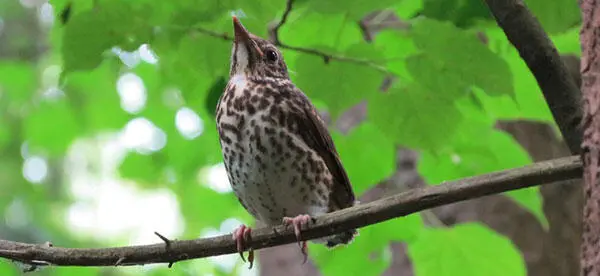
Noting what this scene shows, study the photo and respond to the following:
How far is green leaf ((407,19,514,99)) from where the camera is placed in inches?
62.9

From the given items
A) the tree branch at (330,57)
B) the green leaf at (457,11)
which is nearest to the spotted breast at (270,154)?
the tree branch at (330,57)

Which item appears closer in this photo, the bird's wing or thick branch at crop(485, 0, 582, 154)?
thick branch at crop(485, 0, 582, 154)

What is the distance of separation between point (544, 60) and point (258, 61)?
1.00 meters

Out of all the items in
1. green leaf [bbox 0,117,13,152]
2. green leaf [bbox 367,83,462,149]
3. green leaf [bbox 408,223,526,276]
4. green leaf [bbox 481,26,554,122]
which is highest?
green leaf [bbox 0,117,13,152]

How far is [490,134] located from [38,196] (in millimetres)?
3766

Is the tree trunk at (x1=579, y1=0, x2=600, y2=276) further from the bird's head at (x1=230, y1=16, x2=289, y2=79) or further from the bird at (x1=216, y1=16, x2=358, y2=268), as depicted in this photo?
the bird's head at (x1=230, y1=16, x2=289, y2=79)

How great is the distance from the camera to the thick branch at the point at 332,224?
126 cm

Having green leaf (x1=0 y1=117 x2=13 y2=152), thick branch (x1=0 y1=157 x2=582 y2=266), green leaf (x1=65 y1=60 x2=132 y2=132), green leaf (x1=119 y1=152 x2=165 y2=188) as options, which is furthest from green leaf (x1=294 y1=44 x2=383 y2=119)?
green leaf (x1=0 y1=117 x2=13 y2=152)

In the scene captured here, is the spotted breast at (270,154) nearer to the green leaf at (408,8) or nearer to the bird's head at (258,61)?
the bird's head at (258,61)

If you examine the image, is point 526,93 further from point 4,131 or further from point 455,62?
point 4,131

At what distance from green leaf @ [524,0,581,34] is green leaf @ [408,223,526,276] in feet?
2.28

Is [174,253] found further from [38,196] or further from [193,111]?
[38,196]

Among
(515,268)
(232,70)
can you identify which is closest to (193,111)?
(232,70)

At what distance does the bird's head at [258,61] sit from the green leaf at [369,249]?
0.53 m
